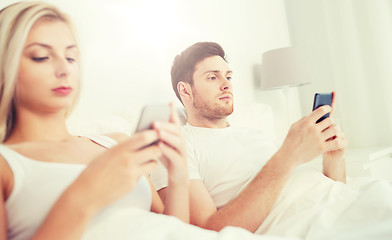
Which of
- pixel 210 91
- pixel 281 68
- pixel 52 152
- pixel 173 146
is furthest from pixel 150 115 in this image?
pixel 281 68

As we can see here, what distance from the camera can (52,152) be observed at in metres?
0.56

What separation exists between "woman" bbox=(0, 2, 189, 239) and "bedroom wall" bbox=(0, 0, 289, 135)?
20 centimetres

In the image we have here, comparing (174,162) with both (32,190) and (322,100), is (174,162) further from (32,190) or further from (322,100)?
(322,100)

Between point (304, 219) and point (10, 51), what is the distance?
66 cm

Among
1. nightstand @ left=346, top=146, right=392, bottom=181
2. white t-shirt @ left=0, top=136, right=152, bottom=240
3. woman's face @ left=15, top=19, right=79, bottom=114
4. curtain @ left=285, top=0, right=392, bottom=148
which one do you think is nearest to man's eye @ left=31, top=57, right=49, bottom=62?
woman's face @ left=15, top=19, right=79, bottom=114

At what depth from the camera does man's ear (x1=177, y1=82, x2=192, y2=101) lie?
3.44 ft

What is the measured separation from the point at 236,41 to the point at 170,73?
0.73 m

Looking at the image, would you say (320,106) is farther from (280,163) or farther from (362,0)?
(362,0)

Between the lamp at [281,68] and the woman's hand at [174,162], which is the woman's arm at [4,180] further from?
the lamp at [281,68]

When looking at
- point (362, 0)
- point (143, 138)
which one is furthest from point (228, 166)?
point (362, 0)

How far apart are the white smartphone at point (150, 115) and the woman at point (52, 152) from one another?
0.02 metres

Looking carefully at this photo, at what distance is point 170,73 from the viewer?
1.12 metres

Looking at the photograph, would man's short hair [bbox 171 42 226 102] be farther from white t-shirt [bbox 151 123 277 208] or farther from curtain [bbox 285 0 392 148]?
curtain [bbox 285 0 392 148]

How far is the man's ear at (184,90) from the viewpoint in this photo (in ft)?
3.44
